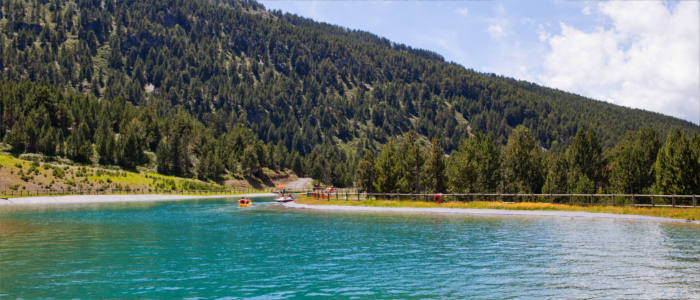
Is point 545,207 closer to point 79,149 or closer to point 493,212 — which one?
point 493,212

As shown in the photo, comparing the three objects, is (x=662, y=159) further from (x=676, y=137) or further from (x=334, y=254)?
(x=334, y=254)

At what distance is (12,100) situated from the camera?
14150cm

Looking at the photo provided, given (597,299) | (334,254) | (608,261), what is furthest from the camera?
(334,254)

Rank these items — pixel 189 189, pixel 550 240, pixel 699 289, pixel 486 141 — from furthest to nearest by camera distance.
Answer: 1. pixel 189 189
2. pixel 486 141
3. pixel 550 240
4. pixel 699 289

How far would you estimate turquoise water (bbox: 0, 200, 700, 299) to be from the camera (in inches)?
724

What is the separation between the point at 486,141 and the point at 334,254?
50.3 m

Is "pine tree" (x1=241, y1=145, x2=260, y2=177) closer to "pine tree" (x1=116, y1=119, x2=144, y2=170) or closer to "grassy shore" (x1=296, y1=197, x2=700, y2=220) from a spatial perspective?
"pine tree" (x1=116, y1=119, x2=144, y2=170)

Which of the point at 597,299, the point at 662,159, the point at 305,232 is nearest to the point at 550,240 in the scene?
the point at 597,299

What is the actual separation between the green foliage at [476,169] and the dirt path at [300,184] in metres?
117

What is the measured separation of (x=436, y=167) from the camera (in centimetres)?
7144

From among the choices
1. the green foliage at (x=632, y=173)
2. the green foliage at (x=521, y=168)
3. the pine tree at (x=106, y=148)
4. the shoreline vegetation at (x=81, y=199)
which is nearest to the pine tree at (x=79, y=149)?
the pine tree at (x=106, y=148)

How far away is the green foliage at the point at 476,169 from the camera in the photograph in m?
68.5

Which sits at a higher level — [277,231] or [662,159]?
[662,159]

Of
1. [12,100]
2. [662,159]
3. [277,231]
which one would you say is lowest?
[277,231]
